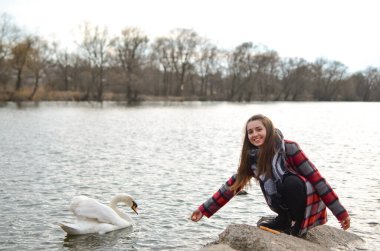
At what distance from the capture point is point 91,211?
273 inches

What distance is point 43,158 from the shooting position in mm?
14797

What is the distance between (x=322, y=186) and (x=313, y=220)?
472mm

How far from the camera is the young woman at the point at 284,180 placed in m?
4.44

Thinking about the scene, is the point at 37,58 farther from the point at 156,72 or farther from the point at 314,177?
the point at 314,177

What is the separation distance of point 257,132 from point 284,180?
0.57 meters

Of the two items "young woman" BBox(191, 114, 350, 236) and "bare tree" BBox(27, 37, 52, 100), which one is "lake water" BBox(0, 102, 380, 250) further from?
"bare tree" BBox(27, 37, 52, 100)


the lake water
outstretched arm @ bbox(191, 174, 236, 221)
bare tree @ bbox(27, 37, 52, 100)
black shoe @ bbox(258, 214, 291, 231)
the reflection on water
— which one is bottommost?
the reflection on water

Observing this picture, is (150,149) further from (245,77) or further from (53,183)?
(245,77)

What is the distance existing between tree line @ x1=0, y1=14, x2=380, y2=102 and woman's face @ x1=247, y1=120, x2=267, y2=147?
5587cm

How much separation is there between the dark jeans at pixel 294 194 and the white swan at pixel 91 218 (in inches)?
134

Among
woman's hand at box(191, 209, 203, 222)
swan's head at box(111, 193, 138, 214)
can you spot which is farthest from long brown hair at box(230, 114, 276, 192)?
swan's head at box(111, 193, 138, 214)

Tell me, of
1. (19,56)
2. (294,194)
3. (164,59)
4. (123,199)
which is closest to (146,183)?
Answer: (123,199)

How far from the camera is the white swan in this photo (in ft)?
22.2

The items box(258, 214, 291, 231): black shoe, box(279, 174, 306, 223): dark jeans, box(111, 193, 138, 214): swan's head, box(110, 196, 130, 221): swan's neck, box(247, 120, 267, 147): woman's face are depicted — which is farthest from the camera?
box(111, 193, 138, 214): swan's head
